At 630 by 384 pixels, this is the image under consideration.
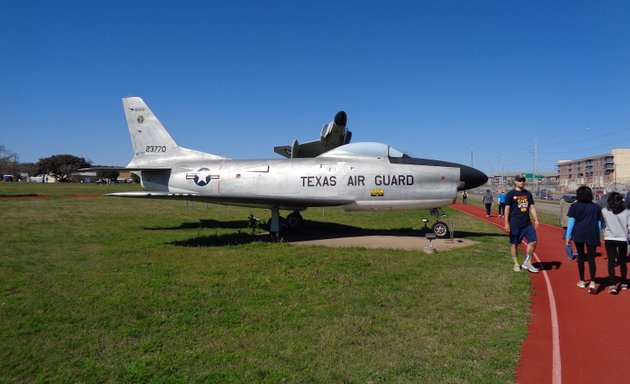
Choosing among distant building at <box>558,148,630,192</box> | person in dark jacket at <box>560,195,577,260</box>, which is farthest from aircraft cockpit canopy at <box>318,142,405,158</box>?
distant building at <box>558,148,630,192</box>

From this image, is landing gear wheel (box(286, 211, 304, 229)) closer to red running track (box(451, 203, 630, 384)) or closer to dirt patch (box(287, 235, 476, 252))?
dirt patch (box(287, 235, 476, 252))

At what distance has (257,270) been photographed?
25.4 feet

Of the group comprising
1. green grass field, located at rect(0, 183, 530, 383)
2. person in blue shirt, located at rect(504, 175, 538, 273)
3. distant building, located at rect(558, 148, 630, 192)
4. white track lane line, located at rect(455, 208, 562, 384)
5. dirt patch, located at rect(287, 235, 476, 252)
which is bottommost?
white track lane line, located at rect(455, 208, 562, 384)

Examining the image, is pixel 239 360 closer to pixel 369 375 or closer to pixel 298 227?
pixel 369 375

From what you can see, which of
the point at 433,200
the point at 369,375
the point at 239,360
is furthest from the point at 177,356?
the point at 433,200

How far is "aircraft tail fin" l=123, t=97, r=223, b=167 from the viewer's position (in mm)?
14375

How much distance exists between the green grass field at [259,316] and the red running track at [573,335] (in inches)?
8.7

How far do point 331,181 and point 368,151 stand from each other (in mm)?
1573

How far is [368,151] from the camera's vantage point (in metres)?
12.2

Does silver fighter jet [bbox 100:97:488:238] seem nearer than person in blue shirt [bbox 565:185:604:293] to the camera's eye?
Result: No

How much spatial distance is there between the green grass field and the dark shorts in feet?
2.34

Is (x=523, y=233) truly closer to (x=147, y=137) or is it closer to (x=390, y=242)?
(x=390, y=242)

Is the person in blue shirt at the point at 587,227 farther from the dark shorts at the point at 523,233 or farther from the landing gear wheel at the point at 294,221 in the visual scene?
the landing gear wheel at the point at 294,221

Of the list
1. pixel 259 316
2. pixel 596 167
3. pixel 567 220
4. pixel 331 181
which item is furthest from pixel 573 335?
pixel 596 167
